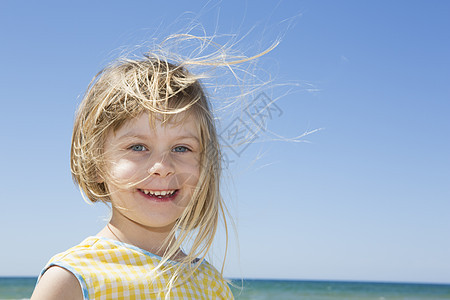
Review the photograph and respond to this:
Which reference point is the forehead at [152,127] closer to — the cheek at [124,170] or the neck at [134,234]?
the cheek at [124,170]

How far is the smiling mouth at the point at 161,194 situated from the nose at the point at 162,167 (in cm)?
6

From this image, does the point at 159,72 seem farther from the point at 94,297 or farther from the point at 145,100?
the point at 94,297

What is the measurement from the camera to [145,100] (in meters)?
1.59

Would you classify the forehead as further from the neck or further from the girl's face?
the neck

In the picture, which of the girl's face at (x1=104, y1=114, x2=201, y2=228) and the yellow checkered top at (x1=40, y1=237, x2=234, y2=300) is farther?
the girl's face at (x1=104, y1=114, x2=201, y2=228)

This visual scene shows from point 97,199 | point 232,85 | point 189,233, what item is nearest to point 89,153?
point 97,199

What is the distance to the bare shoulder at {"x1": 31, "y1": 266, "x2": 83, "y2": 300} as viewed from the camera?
1304 millimetres

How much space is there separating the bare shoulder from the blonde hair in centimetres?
31

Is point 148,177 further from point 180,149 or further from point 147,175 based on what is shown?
point 180,149

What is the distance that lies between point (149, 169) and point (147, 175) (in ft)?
0.07

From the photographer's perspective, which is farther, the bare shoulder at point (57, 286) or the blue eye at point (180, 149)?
the blue eye at point (180, 149)

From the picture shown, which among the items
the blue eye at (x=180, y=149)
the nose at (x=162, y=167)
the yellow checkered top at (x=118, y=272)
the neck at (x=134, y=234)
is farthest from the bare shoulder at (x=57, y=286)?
the blue eye at (x=180, y=149)

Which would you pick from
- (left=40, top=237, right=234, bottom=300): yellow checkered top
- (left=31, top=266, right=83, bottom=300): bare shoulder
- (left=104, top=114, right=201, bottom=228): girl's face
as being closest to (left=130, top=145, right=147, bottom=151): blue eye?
(left=104, top=114, right=201, bottom=228): girl's face

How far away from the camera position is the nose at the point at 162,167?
5.06ft
